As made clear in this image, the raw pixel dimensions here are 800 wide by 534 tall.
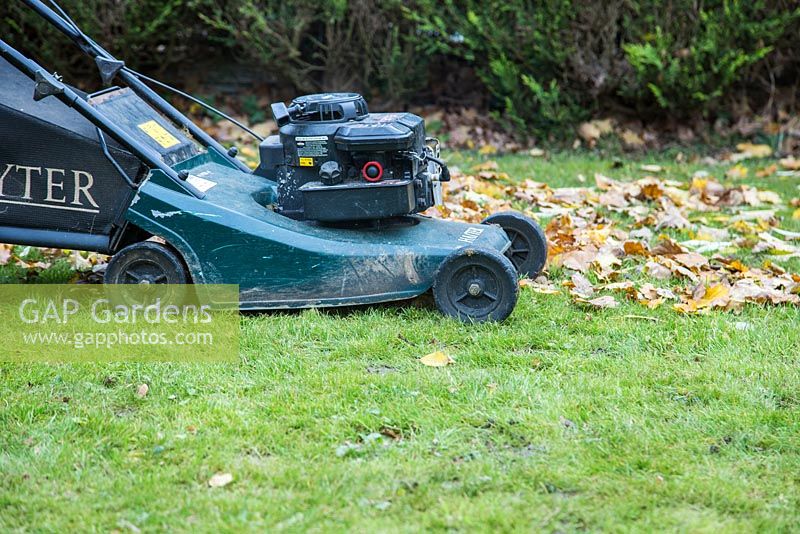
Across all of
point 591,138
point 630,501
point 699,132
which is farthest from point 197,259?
point 699,132

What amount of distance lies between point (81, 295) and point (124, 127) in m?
0.84

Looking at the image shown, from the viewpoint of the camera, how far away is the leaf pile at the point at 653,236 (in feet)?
15.2

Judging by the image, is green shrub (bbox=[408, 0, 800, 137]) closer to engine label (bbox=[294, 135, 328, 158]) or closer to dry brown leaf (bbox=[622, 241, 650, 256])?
dry brown leaf (bbox=[622, 241, 650, 256])

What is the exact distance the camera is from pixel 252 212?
171 inches

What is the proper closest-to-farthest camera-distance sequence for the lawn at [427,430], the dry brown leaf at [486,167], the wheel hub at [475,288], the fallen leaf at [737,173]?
the lawn at [427,430] < the wheel hub at [475,288] < the fallen leaf at [737,173] < the dry brown leaf at [486,167]

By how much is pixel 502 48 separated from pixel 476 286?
4380 millimetres

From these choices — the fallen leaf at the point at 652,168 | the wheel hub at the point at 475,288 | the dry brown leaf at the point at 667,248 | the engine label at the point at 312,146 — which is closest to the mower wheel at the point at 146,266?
the engine label at the point at 312,146

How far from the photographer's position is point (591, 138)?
27.3 ft

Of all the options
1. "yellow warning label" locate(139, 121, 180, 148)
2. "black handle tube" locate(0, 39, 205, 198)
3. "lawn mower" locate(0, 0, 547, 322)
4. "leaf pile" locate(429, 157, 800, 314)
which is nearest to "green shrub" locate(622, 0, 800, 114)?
"leaf pile" locate(429, 157, 800, 314)

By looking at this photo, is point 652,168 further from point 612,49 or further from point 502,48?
point 502,48

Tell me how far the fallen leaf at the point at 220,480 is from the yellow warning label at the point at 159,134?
6.57 feet

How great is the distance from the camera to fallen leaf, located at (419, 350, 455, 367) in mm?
3834

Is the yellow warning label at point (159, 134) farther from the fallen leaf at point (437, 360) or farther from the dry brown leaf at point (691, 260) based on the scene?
the dry brown leaf at point (691, 260)

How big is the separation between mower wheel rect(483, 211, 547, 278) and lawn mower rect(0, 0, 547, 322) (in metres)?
0.44
